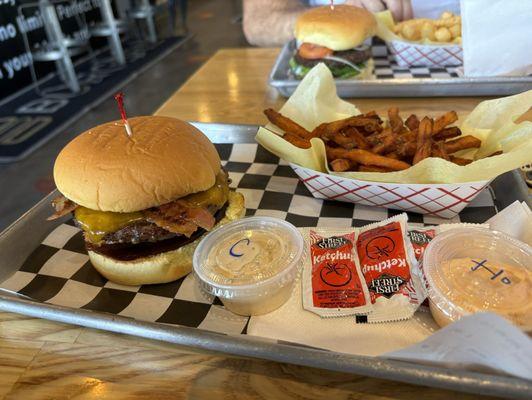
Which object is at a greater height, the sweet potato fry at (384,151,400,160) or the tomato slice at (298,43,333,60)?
the tomato slice at (298,43,333,60)

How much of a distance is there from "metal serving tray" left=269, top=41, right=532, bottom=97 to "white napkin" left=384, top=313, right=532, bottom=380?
1.53 meters

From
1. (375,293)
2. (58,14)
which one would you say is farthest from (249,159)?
(58,14)

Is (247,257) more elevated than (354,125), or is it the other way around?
(354,125)

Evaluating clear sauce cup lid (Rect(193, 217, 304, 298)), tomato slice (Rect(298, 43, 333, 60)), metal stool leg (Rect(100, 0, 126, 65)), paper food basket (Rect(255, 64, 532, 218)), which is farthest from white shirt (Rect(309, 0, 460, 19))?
metal stool leg (Rect(100, 0, 126, 65))

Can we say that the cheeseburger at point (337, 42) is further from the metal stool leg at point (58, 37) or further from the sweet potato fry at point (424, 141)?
the metal stool leg at point (58, 37)

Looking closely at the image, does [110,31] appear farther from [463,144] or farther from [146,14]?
[463,144]

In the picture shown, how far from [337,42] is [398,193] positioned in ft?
4.05

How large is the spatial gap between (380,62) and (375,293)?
182cm

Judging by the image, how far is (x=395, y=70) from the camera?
92.9 inches

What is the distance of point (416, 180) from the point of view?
1.32m

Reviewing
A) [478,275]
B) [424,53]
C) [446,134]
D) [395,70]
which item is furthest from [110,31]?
[478,275]

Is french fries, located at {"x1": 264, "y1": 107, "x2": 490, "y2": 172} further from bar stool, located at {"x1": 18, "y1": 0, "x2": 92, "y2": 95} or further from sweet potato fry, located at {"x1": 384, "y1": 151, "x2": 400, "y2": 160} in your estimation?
bar stool, located at {"x1": 18, "y1": 0, "x2": 92, "y2": 95}

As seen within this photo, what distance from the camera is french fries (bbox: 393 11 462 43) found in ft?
7.55

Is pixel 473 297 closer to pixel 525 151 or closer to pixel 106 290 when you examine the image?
pixel 525 151
